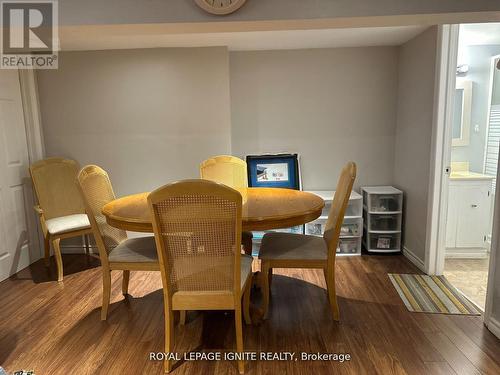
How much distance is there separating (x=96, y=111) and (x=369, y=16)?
2.85 meters

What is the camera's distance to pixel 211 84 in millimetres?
3539

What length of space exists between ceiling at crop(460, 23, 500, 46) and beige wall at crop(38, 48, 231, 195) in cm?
224

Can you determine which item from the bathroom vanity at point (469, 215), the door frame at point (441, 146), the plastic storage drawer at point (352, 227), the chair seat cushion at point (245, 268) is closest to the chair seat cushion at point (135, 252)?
the chair seat cushion at point (245, 268)

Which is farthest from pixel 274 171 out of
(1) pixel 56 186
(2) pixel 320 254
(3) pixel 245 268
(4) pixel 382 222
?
(1) pixel 56 186

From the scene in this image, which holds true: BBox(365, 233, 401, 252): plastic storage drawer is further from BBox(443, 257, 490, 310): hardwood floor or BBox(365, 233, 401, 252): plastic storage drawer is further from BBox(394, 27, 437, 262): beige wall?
BBox(443, 257, 490, 310): hardwood floor

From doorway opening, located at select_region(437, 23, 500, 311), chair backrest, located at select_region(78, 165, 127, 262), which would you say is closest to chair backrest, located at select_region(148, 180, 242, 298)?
chair backrest, located at select_region(78, 165, 127, 262)

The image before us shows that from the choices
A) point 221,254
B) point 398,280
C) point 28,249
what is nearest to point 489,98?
point 398,280

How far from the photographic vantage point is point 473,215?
3.33 meters

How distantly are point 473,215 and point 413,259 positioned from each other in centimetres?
75

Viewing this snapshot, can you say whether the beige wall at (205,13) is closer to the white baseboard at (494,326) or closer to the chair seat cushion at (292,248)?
the chair seat cushion at (292,248)

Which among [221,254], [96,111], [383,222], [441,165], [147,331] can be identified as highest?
[96,111]

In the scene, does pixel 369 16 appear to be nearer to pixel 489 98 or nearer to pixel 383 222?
pixel 383 222
